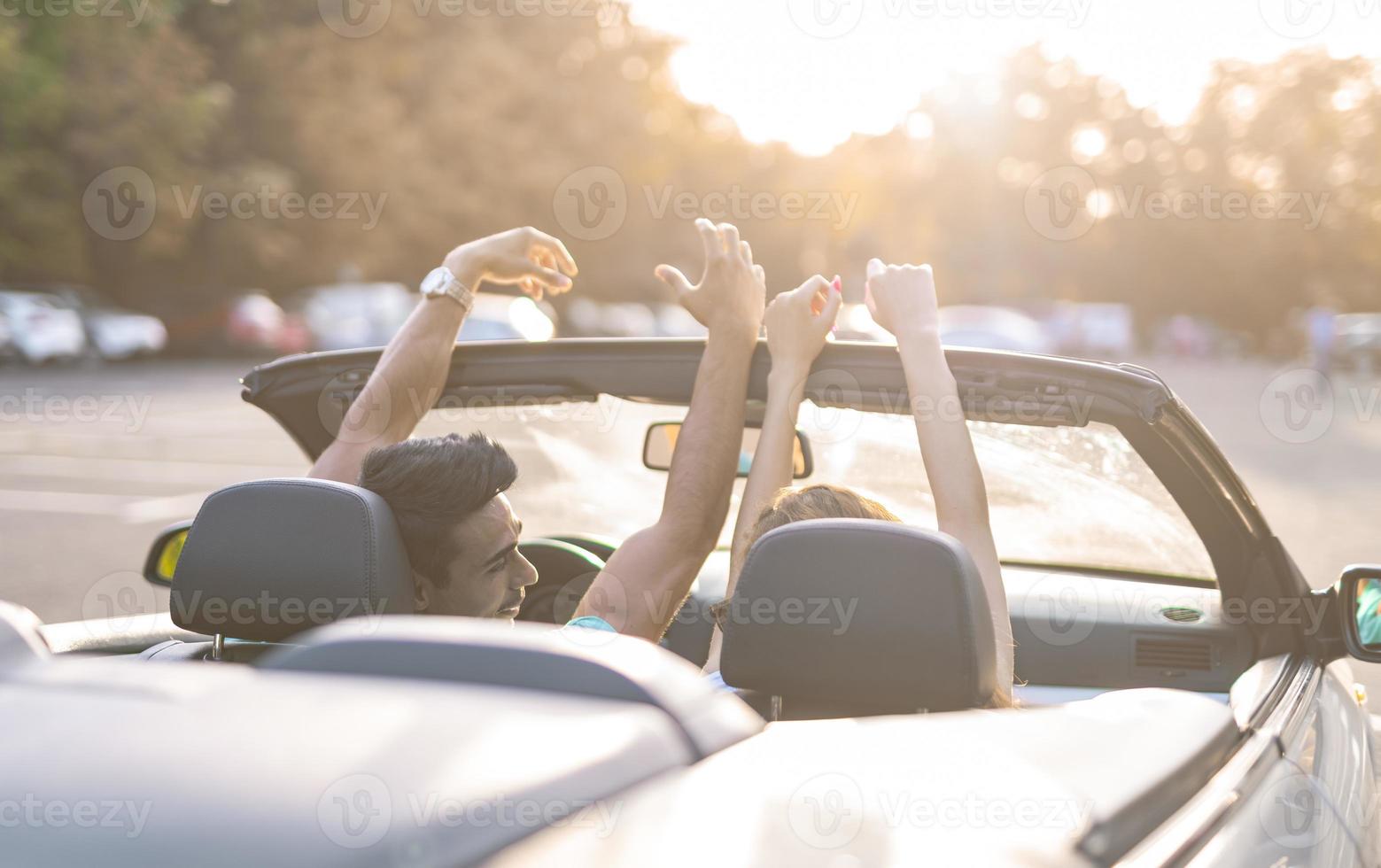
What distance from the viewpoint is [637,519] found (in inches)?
186

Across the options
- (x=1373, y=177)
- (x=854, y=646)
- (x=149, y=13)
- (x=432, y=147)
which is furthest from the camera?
(x=1373, y=177)

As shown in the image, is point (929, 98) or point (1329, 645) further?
point (929, 98)

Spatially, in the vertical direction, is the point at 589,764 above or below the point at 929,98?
below

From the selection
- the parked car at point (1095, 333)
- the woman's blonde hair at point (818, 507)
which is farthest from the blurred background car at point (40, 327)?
the parked car at point (1095, 333)

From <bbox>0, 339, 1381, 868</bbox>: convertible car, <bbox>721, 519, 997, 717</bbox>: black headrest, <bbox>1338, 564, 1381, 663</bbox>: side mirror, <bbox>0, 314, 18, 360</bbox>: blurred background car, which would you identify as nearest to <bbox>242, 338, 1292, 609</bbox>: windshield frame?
<bbox>0, 339, 1381, 868</bbox>: convertible car

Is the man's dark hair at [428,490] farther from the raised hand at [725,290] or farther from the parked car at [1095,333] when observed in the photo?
the parked car at [1095,333]

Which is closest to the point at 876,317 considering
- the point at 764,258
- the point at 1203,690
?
the point at 1203,690

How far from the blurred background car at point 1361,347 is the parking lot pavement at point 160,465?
40.4ft

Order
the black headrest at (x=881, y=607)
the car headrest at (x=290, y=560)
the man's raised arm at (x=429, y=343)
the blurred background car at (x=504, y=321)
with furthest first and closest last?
the blurred background car at (x=504, y=321), the man's raised arm at (x=429, y=343), the car headrest at (x=290, y=560), the black headrest at (x=881, y=607)

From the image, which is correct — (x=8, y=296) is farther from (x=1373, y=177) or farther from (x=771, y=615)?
(x=1373, y=177)

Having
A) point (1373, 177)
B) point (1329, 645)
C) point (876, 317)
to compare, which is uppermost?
point (1373, 177)

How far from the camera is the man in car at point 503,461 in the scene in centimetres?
250

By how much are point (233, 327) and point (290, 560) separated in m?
34.0

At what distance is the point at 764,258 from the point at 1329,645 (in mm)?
62334
